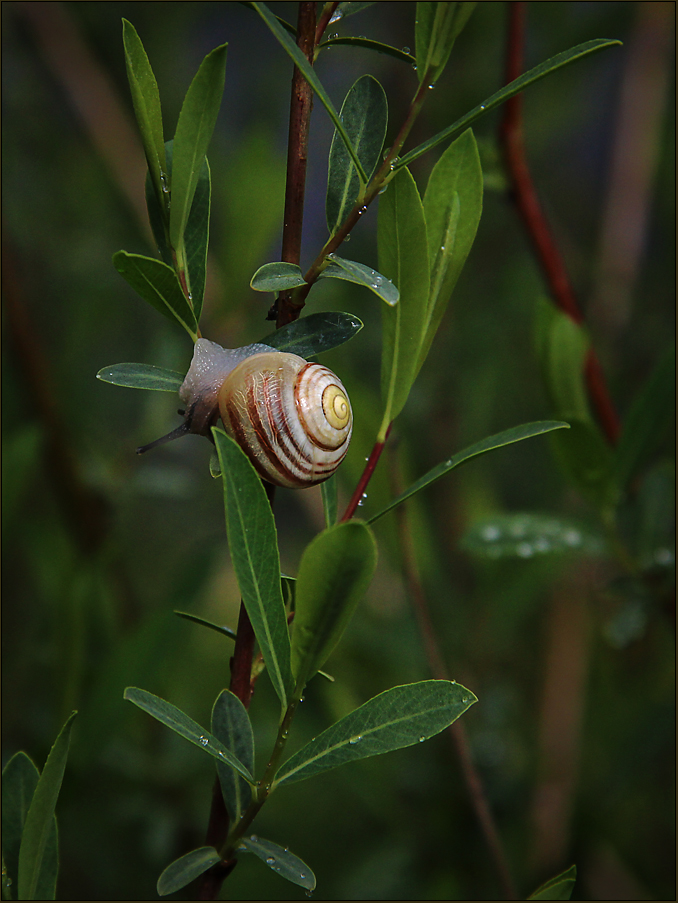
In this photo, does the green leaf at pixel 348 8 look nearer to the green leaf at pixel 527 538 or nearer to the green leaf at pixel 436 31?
the green leaf at pixel 436 31

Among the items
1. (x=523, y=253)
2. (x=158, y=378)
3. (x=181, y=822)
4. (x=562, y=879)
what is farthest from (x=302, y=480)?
(x=523, y=253)

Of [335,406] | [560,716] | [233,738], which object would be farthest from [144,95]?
[560,716]

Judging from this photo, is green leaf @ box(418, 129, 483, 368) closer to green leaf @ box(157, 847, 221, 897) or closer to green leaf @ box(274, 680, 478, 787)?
green leaf @ box(274, 680, 478, 787)

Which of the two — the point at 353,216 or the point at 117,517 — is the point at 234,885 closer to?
the point at 117,517

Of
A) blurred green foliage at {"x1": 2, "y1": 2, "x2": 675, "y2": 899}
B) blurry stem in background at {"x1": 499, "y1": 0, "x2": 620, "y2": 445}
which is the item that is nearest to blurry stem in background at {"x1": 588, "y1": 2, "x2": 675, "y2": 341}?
blurred green foliage at {"x1": 2, "y1": 2, "x2": 675, "y2": 899}

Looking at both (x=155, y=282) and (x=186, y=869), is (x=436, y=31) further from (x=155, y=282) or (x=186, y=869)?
(x=186, y=869)
